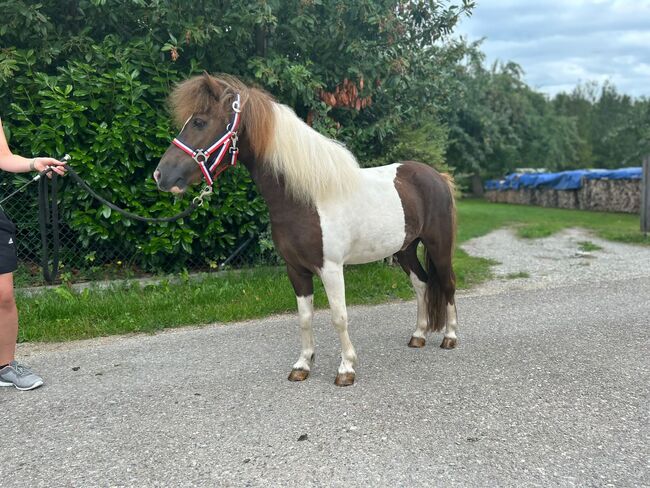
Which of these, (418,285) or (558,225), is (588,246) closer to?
(558,225)

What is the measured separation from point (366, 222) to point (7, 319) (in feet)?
8.38

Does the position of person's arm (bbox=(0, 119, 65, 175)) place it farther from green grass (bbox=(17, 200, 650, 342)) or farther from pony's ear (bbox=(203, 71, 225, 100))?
green grass (bbox=(17, 200, 650, 342))

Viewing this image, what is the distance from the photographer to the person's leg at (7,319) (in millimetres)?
3236

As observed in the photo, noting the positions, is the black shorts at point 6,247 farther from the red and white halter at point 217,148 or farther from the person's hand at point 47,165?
the red and white halter at point 217,148

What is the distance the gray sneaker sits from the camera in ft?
11.0

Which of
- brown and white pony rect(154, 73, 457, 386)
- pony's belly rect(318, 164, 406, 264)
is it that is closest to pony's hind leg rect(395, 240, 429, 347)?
brown and white pony rect(154, 73, 457, 386)

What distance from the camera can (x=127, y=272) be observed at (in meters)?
6.04

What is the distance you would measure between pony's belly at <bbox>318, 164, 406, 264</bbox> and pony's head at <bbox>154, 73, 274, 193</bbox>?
79 cm

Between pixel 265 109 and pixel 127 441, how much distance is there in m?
2.13

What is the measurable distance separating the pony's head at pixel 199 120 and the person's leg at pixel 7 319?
1263 millimetres

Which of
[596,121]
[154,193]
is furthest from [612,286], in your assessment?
[596,121]

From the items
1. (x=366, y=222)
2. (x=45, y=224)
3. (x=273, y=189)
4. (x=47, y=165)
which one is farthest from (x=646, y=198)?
(x=47, y=165)

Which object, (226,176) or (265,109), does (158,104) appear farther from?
(265,109)

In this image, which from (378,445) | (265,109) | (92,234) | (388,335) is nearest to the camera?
(378,445)
